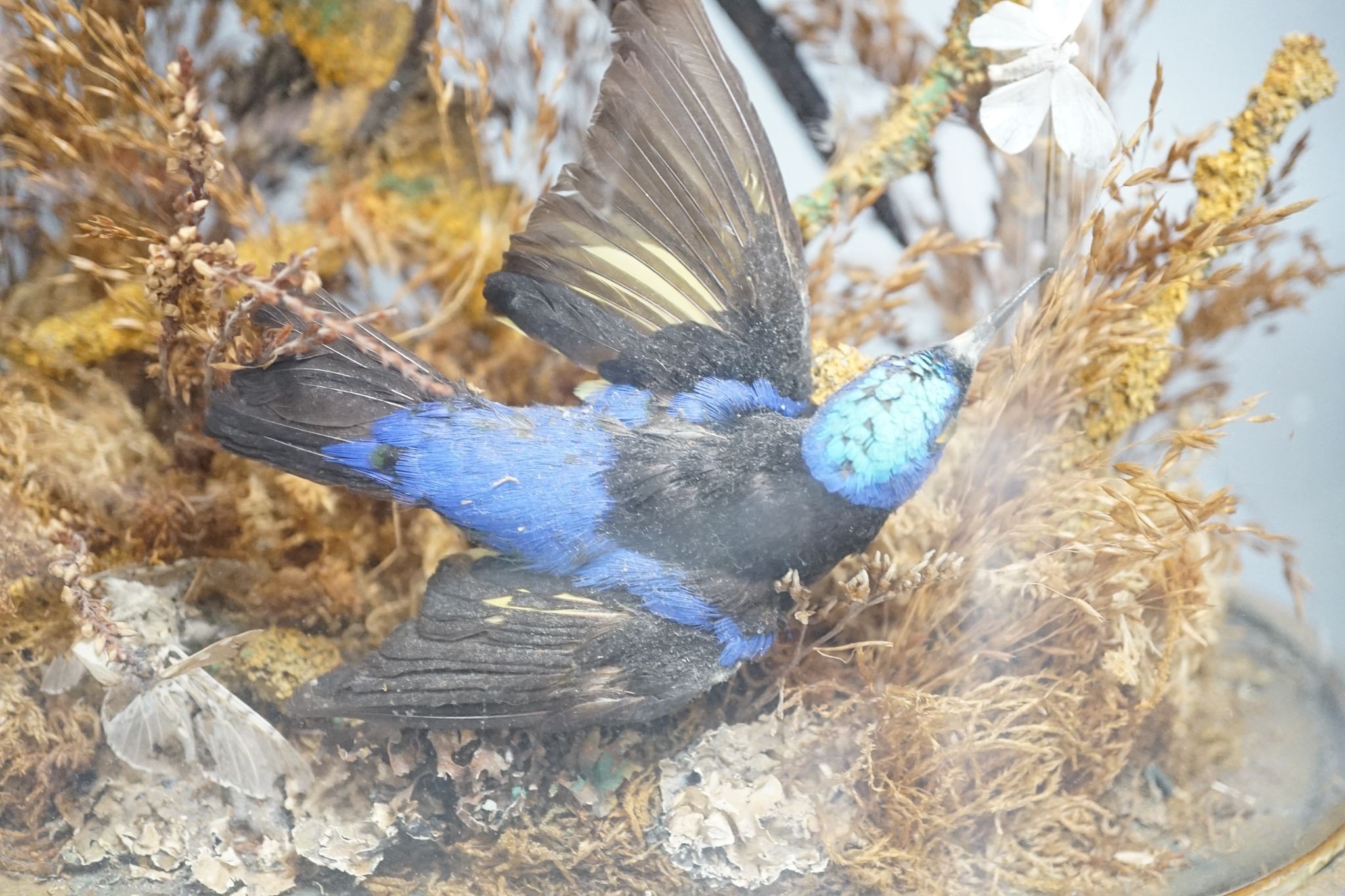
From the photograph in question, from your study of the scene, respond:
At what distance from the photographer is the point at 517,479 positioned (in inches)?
44.0

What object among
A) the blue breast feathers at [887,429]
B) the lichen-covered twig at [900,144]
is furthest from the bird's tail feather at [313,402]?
the lichen-covered twig at [900,144]

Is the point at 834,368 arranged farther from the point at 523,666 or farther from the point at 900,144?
the point at 523,666

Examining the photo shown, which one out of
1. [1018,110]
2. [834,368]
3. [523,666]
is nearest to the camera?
[523,666]

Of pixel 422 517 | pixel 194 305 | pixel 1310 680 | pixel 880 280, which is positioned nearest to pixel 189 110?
pixel 194 305

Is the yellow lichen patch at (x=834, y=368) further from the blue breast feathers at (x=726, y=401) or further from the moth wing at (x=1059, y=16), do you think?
the moth wing at (x=1059, y=16)

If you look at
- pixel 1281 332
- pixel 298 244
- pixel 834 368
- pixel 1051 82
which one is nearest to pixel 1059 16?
pixel 1051 82

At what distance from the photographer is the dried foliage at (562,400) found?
42.7 inches

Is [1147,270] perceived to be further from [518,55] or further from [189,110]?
[189,110]

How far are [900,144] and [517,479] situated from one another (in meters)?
0.79

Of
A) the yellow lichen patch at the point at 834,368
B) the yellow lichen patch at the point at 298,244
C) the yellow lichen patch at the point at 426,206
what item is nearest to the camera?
the yellow lichen patch at the point at 834,368

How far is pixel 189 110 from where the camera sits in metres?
0.94

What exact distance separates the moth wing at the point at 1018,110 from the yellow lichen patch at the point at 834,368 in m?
0.30

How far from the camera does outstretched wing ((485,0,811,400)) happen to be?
1204 mm

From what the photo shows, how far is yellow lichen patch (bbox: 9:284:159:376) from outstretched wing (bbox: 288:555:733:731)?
22.8 inches
